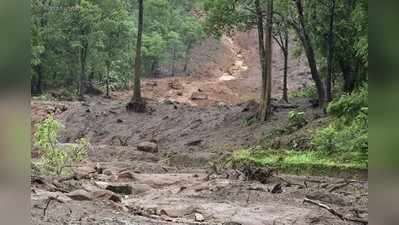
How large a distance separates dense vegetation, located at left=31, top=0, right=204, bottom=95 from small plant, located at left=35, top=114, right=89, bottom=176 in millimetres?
17524

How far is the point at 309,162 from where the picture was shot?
54.5 feet

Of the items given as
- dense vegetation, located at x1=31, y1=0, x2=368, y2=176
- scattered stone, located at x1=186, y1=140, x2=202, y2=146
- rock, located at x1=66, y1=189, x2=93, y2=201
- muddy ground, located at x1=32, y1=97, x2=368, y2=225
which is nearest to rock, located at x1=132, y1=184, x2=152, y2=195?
muddy ground, located at x1=32, y1=97, x2=368, y2=225

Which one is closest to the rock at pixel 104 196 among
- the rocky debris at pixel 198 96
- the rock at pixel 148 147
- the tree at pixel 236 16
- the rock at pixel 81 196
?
the rock at pixel 81 196

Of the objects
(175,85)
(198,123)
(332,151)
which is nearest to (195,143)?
(198,123)

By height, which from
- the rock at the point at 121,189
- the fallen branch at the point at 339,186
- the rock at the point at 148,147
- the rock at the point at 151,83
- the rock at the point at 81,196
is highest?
the rock at the point at 151,83

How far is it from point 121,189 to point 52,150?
1834mm

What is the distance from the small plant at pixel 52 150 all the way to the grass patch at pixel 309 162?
20.4 feet

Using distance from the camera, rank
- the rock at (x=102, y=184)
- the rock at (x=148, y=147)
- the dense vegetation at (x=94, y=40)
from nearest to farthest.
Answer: the rock at (x=102, y=184) < the rock at (x=148, y=147) < the dense vegetation at (x=94, y=40)

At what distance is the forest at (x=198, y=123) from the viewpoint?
10.9 meters

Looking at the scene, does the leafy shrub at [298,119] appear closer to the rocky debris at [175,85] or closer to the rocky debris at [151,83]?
the rocky debris at [175,85]

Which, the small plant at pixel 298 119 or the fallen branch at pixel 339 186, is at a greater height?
the small plant at pixel 298 119
